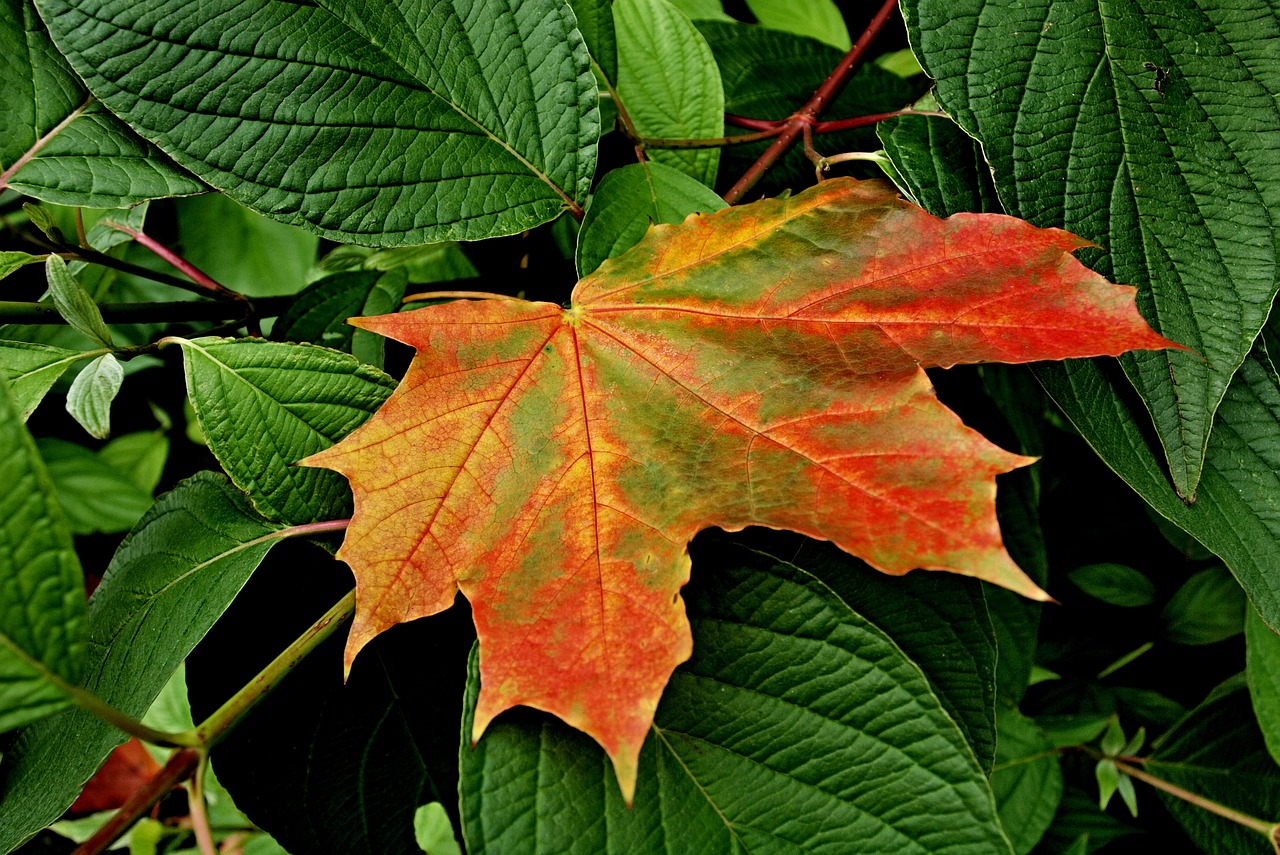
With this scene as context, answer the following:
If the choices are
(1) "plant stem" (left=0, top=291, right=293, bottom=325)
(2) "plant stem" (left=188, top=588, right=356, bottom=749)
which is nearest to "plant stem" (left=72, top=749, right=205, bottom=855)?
(2) "plant stem" (left=188, top=588, right=356, bottom=749)

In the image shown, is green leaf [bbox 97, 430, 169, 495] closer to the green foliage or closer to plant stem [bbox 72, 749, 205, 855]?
the green foliage

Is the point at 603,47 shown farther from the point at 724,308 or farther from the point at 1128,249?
the point at 1128,249

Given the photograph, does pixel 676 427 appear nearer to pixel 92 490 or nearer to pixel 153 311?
pixel 153 311

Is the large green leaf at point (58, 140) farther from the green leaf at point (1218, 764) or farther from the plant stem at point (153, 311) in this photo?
the green leaf at point (1218, 764)

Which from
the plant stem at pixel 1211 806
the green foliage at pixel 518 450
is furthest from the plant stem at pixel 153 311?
the plant stem at pixel 1211 806

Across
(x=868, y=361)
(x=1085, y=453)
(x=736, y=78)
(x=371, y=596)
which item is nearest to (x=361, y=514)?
(x=371, y=596)

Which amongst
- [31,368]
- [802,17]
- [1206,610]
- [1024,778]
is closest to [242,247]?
[31,368]
